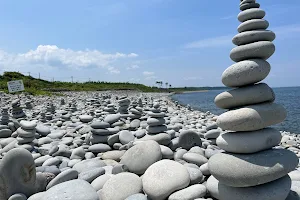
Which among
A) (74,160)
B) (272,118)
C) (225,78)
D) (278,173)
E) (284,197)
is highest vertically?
(225,78)

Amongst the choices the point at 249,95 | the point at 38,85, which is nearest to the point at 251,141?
the point at 249,95

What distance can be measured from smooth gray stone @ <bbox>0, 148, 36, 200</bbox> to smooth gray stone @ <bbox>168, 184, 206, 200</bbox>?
1995mm

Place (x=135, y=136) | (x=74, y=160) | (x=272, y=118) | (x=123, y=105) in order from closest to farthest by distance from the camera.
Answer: (x=272, y=118) → (x=74, y=160) → (x=135, y=136) → (x=123, y=105)

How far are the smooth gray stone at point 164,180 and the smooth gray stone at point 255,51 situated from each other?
5.28 ft

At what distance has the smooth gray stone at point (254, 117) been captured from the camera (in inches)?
114

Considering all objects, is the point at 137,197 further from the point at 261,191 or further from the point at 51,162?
the point at 51,162

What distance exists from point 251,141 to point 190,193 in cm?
94

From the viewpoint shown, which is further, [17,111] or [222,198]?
[17,111]

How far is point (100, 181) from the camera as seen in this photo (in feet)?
13.2

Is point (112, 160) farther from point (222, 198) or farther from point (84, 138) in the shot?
point (222, 198)

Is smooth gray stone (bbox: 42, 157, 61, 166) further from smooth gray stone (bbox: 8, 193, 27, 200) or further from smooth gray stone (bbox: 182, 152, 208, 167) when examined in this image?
smooth gray stone (bbox: 182, 152, 208, 167)

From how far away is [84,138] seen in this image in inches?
281

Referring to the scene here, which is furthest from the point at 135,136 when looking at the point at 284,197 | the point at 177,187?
the point at 284,197

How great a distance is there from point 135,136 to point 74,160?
1.80 m
